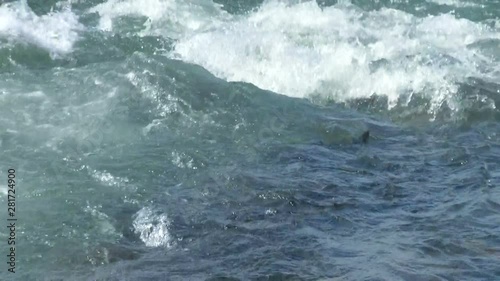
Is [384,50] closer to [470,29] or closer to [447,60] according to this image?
[447,60]

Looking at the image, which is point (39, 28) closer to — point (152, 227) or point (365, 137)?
point (365, 137)

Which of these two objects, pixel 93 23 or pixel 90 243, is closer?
pixel 90 243

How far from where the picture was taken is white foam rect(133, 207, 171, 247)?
721 centimetres

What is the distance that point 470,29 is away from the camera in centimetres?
1373

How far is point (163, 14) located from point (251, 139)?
4.47 m

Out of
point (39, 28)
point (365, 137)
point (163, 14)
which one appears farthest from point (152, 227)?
point (163, 14)

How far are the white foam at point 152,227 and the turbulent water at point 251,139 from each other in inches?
0.7

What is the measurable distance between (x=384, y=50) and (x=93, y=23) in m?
4.29

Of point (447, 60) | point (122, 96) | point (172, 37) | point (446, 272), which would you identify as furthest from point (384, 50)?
point (446, 272)

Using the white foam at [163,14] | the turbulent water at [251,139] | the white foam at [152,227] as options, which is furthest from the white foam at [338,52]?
the white foam at [152,227]

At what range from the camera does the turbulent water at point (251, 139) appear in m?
7.09

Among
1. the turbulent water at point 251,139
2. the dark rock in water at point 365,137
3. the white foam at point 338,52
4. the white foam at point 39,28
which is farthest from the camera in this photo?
the white foam at point 39,28

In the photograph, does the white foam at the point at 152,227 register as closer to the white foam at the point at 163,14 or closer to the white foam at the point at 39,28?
the white foam at the point at 39,28

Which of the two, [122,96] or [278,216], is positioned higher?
[122,96]
